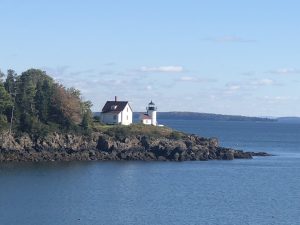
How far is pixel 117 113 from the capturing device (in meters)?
98.2

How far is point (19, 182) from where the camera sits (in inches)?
2527

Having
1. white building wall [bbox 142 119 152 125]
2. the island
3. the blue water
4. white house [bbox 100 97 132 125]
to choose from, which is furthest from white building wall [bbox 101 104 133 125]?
the blue water

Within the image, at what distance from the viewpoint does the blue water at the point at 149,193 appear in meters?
49.2

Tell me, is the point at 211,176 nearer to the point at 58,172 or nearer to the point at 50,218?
the point at 58,172

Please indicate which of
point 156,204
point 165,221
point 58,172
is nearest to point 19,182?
point 58,172

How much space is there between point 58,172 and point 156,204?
63.7ft

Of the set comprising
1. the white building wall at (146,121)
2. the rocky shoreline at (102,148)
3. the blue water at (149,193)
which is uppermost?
→ the white building wall at (146,121)

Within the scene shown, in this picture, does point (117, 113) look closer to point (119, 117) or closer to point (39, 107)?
point (119, 117)

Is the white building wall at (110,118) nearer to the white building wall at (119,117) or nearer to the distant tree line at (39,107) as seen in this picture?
the white building wall at (119,117)

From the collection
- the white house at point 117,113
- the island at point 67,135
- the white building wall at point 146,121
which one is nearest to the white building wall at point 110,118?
the white house at point 117,113

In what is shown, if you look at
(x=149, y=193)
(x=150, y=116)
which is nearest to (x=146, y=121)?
(x=150, y=116)

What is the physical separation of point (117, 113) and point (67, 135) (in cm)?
1374

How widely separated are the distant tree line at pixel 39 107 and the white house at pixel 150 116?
976 centimetres

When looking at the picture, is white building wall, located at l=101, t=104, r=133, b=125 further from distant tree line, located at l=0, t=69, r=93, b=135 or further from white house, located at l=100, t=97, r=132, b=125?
distant tree line, located at l=0, t=69, r=93, b=135
